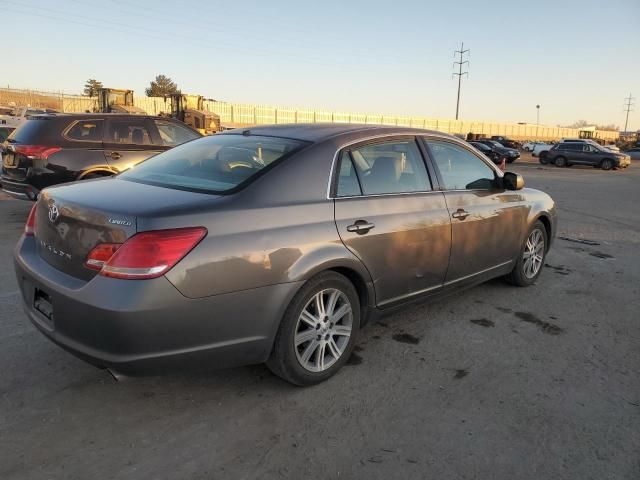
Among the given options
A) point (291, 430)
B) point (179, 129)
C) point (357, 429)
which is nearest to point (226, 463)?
point (291, 430)

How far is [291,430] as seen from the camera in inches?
110

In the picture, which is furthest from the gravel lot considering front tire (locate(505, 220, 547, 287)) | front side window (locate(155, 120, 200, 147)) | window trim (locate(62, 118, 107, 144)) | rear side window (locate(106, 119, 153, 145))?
front side window (locate(155, 120, 200, 147))

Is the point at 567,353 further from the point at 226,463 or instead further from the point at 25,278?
the point at 25,278

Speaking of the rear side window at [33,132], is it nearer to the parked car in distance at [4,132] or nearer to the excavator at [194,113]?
the parked car in distance at [4,132]

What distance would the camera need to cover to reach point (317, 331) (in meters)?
3.24

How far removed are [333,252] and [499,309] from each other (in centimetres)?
232

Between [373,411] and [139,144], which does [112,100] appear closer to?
[139,144]

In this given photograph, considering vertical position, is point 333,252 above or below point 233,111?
below

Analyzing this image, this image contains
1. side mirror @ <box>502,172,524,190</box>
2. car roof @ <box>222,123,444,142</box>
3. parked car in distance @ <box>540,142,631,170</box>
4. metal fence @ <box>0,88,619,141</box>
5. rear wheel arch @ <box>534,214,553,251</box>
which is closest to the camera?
car roof @ <box>222,123,444,142</box>

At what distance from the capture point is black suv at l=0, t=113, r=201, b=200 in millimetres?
7426

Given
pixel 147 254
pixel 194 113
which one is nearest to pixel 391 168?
pixel 147 254

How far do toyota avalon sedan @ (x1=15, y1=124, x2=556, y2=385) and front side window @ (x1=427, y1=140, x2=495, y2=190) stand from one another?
2 centimetres

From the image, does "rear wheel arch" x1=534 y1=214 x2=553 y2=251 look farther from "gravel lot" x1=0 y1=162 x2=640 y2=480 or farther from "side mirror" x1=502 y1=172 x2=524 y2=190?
"gravel lot" x1=0 y1=162 x2=640 y2=480

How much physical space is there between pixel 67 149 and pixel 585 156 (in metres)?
31.0
